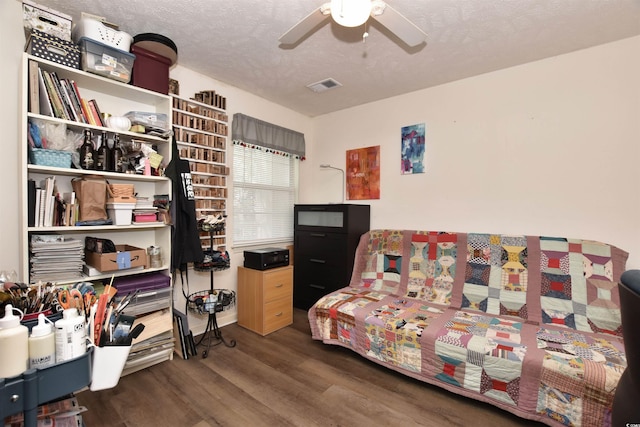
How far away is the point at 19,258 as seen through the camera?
1.82m

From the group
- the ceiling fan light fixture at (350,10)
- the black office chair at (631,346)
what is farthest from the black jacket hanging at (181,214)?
the black office chair at (631,346)

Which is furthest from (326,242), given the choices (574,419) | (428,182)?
(574,419)

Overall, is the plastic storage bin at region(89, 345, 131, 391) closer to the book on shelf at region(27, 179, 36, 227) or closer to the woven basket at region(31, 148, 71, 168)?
the book on shelf at region(27, 179, 36, 227)

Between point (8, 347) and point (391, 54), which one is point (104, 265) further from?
point (391, 54)

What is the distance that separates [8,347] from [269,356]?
1.86 metres

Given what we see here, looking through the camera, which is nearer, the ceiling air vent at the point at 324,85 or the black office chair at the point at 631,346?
the black office chair at the point at 631,346

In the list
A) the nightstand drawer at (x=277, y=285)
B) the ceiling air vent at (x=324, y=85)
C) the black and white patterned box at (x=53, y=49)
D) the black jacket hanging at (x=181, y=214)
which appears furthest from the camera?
the ceiling air vent at (x=324, y=85)

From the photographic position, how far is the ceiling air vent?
2879 mm

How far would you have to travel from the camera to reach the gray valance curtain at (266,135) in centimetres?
300

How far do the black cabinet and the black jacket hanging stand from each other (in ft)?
4.45

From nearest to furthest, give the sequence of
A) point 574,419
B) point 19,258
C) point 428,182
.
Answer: point 574,419
point 19,258
point 428,182

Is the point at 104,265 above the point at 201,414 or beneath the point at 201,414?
above

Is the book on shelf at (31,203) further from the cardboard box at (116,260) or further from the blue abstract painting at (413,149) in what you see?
the blue abstract painting at (413,149)

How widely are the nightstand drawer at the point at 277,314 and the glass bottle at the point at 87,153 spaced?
1.79 meters
